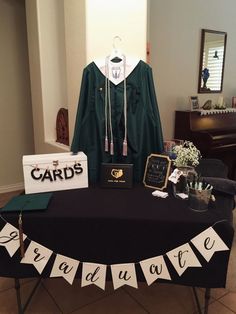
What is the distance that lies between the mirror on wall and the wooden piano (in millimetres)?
452

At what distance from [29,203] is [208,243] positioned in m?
0.85

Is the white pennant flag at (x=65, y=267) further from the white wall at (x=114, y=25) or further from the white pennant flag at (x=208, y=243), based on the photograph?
the white wall at (x=114, y=25)

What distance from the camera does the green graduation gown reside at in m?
1.74

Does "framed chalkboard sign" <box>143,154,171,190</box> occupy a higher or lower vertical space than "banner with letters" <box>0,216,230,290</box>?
higher

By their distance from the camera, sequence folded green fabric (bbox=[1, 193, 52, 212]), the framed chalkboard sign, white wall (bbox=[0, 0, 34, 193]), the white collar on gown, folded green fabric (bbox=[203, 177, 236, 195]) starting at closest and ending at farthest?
folded green fabric (bbox=[1, 193, 52, 212])
folded green fabric (bbox=[203, 177, 236, 195])
the framed chalkboard sign
the white collar on gown
white wall (bbox=[0, 0, 34, 193])

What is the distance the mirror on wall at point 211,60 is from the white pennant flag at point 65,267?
3.20 m

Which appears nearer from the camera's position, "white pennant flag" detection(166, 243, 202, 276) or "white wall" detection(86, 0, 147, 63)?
"white pennant flag" detection(166, 243, 202, 276)

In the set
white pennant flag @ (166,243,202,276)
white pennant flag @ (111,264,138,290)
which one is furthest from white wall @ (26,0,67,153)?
white pennant flag @ (166,243,202,276)

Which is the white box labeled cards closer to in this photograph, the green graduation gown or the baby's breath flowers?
the green graduation gown

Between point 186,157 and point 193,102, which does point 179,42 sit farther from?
point 186,157

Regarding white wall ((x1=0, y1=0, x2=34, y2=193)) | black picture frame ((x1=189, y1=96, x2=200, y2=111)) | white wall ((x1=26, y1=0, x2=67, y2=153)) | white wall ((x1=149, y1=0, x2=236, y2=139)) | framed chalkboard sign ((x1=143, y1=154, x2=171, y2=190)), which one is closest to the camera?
framed chalkboard sign ((x1=143, y1=154, x2=171, y2=190))

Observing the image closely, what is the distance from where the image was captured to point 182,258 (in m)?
1.27

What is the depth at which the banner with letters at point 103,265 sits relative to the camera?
49.8 inches

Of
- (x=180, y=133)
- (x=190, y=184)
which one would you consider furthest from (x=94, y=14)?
(x=180, y=133)
